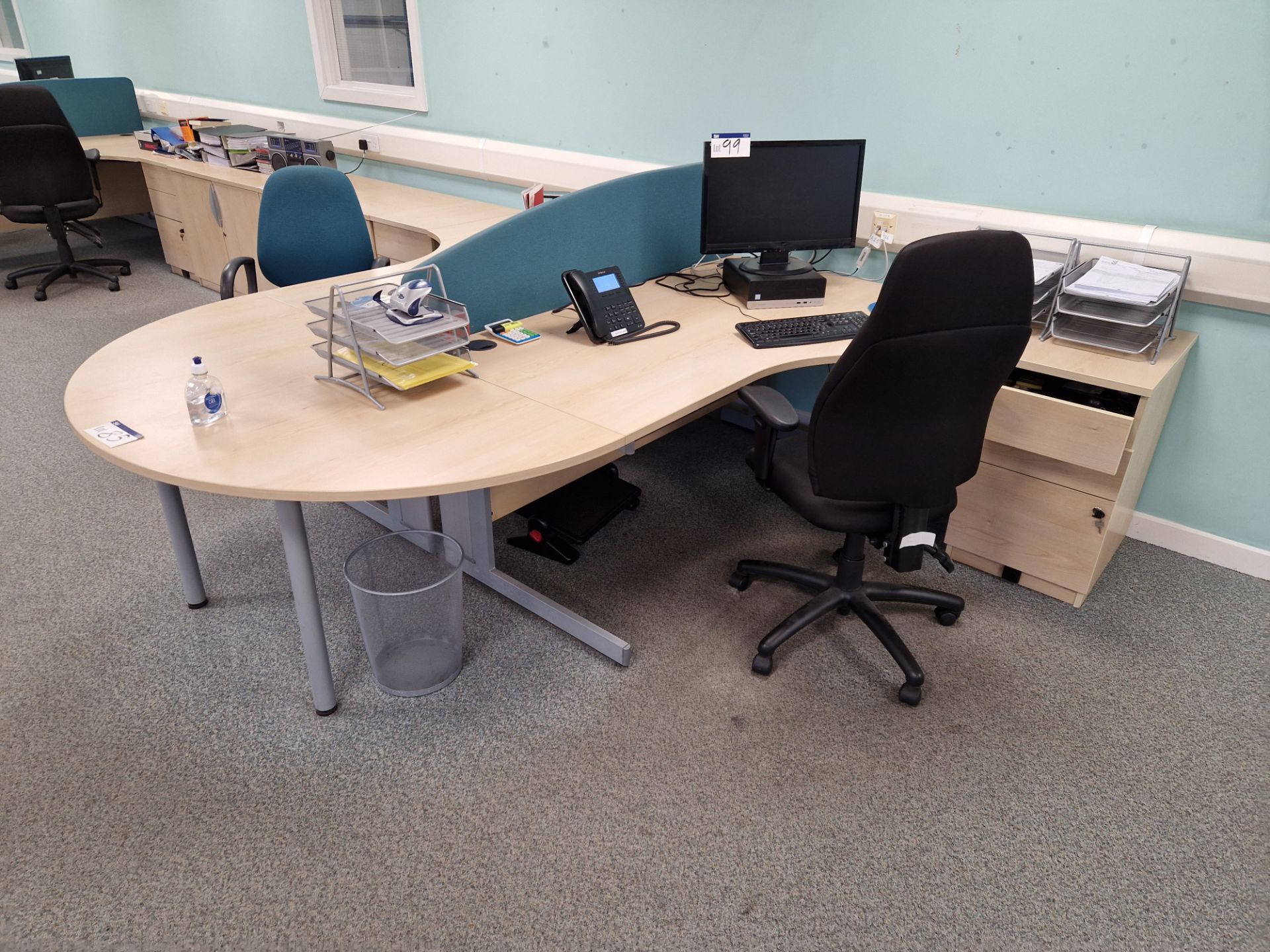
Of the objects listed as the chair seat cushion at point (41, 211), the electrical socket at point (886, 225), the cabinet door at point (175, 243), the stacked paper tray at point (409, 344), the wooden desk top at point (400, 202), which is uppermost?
the electrical socket at point (886, 225)

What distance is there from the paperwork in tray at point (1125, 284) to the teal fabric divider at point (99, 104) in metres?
5.93

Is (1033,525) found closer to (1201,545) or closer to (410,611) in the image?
(1201,545)

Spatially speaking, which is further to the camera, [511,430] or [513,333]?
[513,333]

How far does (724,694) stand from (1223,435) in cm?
172

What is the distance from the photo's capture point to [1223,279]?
2.21 meters

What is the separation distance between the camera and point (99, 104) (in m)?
5.43

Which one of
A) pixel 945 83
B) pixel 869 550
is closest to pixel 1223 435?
pixel 869 550

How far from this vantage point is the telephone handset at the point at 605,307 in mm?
2178

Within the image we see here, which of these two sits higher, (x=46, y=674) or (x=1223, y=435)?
(x=1223, y=435)

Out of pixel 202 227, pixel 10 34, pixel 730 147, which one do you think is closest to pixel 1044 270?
pixel 730 147

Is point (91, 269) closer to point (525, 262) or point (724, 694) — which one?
point (525, 262)

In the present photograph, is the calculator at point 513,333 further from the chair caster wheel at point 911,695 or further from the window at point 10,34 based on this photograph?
the window at point 10,34

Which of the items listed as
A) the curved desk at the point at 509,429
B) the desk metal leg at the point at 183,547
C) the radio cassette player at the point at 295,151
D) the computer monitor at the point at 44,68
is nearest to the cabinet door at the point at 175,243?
the radio cassette player at the point at 295,151

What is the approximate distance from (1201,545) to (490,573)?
87.3 inches
